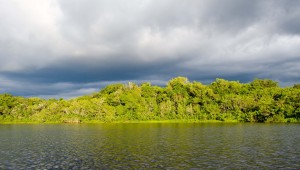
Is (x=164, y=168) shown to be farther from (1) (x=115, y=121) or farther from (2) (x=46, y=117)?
(2) (x=46, y=117)

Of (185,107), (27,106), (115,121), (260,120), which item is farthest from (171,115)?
(27,106)

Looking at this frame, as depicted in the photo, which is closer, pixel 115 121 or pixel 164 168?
pixel 164 168

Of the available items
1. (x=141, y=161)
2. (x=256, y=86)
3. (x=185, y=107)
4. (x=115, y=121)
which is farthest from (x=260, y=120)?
(x=141, y=161)

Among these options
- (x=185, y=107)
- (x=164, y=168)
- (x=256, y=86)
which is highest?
(x=256, y=86)

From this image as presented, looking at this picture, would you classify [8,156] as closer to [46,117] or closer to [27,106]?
[46,117]

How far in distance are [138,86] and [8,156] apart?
473ft

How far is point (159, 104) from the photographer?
176m

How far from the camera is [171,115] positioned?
166m

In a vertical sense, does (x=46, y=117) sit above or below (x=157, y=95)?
below

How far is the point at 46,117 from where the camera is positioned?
17088 centimetres

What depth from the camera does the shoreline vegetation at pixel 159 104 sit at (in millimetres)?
154125

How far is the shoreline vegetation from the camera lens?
154 metres

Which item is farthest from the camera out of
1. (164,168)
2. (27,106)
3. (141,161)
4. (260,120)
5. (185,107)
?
(27,106)

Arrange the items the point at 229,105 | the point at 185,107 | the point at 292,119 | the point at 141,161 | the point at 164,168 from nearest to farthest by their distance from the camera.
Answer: the point at 164,168
the point at 141,161
the point at 292,119
the point at 229,105
the point at 185,107
